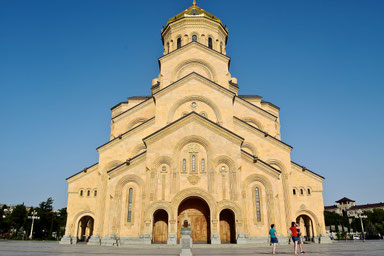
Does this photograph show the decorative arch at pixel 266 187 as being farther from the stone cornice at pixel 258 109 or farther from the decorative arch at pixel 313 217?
the stone cornice at pixel 258 109

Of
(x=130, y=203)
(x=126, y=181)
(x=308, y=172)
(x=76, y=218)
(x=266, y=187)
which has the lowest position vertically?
(x=76, y=218)

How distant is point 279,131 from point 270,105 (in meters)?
3.38

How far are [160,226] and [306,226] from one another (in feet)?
48.2

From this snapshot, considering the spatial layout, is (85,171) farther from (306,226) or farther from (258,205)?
(306,226)

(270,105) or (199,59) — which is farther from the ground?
(199,59)

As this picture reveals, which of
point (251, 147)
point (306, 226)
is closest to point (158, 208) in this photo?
point (251, 147)

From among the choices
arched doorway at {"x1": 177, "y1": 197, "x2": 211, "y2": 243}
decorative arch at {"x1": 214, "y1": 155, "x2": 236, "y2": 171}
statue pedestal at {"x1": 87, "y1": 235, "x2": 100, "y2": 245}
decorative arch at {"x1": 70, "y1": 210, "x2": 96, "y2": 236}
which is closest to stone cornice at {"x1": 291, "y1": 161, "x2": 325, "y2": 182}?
decorative arch at {"x1": 214, "y1": 155, "x2": 236, "y2": 171}

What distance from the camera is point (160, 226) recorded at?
2008 cm

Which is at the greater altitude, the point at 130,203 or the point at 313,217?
the point at 130,203

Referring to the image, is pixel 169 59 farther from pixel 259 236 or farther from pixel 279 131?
pixel 259 236

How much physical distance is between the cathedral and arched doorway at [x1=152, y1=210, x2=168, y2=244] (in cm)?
7

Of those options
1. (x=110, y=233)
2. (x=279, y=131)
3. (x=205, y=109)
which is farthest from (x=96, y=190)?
(x=279, y=131)

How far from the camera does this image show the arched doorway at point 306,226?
79.1 feet

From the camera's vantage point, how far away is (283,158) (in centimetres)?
2338
